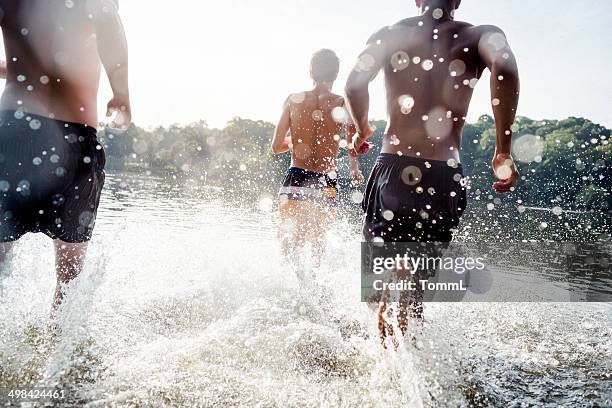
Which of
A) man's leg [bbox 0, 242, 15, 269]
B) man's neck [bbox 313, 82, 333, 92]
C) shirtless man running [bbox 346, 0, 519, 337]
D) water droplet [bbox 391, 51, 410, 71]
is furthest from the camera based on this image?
man's neck [bbox 313, 82, 333, 92]

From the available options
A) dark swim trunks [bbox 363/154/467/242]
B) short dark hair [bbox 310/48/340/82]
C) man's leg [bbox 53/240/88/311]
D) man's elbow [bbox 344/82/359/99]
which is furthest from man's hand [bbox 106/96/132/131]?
short dark hair [bbox 310/48/340/82]

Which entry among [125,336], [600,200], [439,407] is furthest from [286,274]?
[600,200]

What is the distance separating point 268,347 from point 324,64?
286cm

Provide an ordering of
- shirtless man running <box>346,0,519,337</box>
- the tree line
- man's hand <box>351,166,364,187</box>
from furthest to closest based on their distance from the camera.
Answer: the tree line, man's hand <box>351,166,364,187</box>, shirtless man running <box>346,0,519,337</box>

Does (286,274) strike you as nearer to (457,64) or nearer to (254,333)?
(254,333)

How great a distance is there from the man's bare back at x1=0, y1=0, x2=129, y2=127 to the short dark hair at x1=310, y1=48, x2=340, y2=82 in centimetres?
232

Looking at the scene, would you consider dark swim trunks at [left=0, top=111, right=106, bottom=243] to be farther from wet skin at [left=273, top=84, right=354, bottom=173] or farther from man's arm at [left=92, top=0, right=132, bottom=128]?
wet skin at [left=273, top=84, right=354, bottom=173]

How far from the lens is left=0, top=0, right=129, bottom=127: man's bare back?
87.2 inches

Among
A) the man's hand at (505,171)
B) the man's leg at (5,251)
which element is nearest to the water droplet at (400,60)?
the man's hand at (505,171)

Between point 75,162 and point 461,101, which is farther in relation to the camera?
point 461,101

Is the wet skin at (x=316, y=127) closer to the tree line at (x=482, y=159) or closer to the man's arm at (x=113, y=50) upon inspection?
the man's arm at (x=113, y=50)

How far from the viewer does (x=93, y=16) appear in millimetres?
2299

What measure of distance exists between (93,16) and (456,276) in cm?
264

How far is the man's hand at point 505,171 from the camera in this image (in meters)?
2.34
